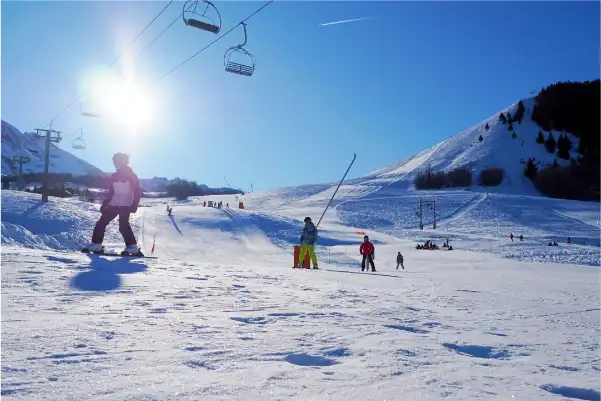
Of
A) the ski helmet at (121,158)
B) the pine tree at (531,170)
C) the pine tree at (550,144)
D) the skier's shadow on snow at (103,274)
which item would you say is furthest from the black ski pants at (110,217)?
the pine tree at (550,144)

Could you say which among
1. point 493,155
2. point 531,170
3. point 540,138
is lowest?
point 531,170

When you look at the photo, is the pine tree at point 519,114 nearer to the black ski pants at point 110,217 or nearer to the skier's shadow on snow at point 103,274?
the black ski pants at point 110,217

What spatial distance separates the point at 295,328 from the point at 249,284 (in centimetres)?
303

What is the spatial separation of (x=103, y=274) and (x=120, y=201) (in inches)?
175

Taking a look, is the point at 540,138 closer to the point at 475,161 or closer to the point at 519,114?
the point at 519,114

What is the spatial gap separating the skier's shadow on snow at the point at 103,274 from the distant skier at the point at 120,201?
7.88 feet

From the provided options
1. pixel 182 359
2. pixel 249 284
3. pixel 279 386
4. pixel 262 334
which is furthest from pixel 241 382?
pixel 249 284

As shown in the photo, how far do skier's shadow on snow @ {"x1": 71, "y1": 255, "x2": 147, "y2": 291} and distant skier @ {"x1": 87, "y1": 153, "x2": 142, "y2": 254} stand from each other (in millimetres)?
2402

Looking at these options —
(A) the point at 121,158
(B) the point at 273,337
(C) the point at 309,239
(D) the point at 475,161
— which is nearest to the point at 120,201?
(A) the point at 121,158

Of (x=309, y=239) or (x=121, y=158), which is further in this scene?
(x=309, y=239)

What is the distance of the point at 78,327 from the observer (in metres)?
3.82

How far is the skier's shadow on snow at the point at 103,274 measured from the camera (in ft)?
19.4

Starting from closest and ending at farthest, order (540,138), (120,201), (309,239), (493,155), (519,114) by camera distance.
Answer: (120,201), (309,239), (493,155), (540,138), (519,114)

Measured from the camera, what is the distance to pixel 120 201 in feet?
36.0
